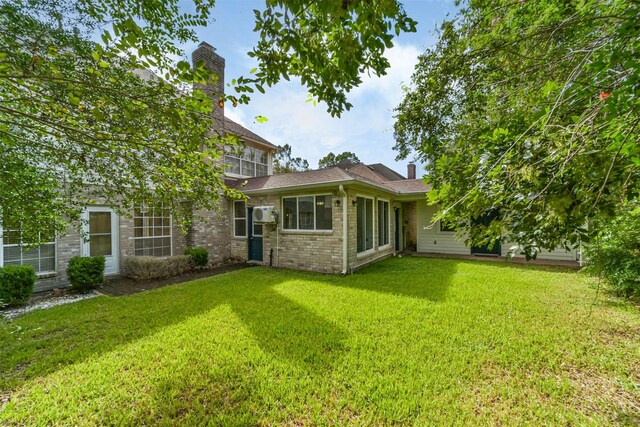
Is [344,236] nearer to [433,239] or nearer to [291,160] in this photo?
[433,239]

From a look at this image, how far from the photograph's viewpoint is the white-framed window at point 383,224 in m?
10.8

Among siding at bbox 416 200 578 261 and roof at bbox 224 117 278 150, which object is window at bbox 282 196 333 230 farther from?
siding at bbox 416 200 578 261

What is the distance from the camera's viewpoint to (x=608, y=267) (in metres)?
5.41

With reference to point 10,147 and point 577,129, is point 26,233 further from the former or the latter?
point 577,129

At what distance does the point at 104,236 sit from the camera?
790cm

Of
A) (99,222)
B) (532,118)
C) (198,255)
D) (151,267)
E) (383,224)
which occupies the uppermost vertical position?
(532,118)

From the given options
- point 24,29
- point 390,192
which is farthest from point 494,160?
point 390,192

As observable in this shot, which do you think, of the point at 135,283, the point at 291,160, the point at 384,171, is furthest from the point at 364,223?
the point at 291,160

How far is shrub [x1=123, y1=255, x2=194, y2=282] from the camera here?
25.3ft

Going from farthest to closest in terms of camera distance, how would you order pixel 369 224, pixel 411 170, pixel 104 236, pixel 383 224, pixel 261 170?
pixel 411 170
pixel 261 170
pixel 383 224
pixel 369 224
pixel 104 236

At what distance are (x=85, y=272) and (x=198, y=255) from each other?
306 centimetres

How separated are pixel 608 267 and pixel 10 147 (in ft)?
34.0

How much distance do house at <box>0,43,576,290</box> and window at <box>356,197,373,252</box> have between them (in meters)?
0.04

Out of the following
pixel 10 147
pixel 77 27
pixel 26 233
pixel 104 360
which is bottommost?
pixel 104 360
